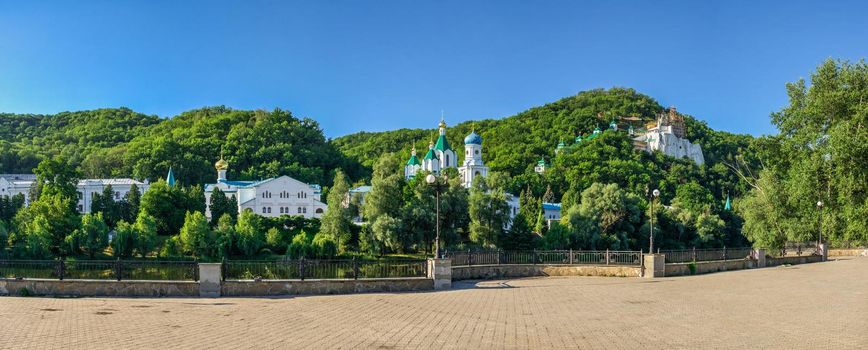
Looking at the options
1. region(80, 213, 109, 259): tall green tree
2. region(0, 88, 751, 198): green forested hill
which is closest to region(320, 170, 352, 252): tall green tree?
region(80, 213, 109, 259): tall green tree

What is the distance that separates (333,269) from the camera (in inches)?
782

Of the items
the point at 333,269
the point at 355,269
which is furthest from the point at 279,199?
the point at 355,269

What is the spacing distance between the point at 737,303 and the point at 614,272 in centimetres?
822

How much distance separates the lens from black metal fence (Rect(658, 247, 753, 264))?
25547mm

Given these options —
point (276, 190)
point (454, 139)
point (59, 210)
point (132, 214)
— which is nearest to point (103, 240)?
point (59, 210)

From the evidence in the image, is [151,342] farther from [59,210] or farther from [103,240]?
[59,210]

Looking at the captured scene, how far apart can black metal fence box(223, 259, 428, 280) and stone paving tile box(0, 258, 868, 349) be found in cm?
184

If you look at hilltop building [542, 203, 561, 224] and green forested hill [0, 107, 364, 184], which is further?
green forested hill [0, 107, 364, 184]

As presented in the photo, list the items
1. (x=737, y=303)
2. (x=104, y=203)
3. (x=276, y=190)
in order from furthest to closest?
(x=276, y=190) < (x=104, y=203) < (x=737, y=303)

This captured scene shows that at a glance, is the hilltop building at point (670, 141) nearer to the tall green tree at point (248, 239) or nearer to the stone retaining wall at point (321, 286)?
the tall green tree at point (248, 239)

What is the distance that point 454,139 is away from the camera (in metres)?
151

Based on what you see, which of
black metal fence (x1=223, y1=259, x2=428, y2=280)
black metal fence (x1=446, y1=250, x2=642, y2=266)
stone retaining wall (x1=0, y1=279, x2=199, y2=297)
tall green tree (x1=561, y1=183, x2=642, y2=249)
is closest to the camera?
stone retaining wall (x1=0, y1=279, x2=199, y2=297)

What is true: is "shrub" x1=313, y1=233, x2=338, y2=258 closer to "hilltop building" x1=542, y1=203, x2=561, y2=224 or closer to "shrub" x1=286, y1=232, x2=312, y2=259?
"shrub" x1=286, y1=232, x2=312, y2=259

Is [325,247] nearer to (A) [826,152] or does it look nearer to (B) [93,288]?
(A) [826,152]
